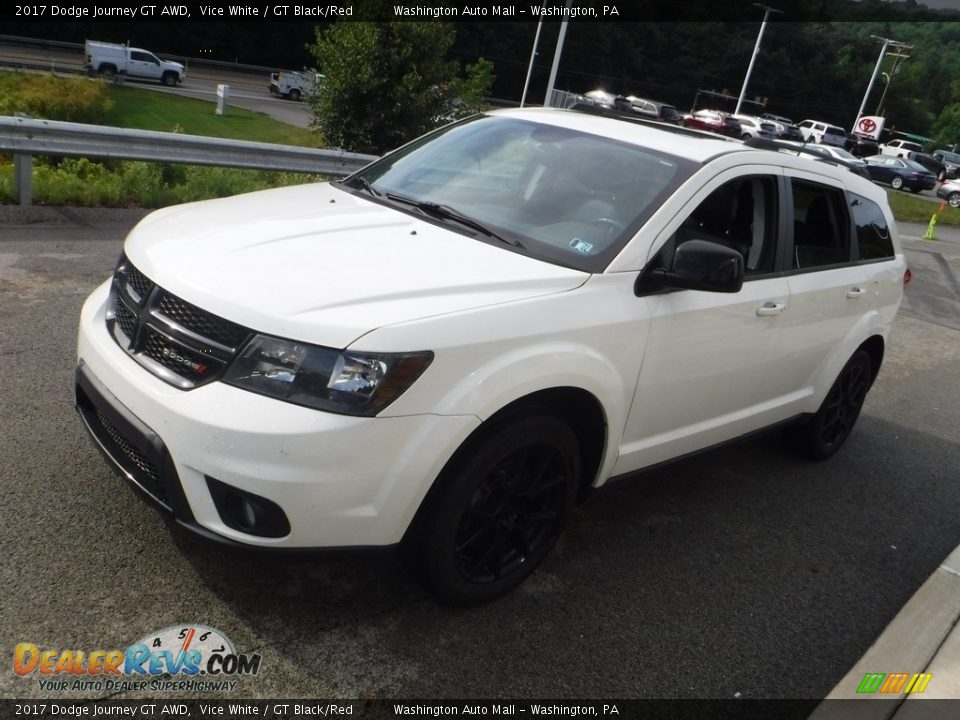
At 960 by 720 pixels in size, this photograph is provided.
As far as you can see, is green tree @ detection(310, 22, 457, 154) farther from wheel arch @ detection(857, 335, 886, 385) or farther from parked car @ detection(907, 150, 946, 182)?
parked car @ detection(907, 150, 946, 182)

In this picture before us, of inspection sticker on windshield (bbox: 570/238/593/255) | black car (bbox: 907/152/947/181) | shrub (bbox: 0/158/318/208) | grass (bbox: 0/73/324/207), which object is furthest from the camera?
black car (bbox: 907/152/947/181)

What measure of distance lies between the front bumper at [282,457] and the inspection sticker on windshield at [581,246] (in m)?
0.97

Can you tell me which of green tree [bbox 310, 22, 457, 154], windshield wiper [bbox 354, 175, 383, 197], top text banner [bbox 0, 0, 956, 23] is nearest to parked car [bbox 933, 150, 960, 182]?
top text banner [bbox 0, 0, 956, 23]

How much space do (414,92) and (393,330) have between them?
12.8 metres

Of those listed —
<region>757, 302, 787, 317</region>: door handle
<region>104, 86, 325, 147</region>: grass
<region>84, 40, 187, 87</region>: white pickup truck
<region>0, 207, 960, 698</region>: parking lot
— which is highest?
<region>757, 302, 787, 317</region>: door handle

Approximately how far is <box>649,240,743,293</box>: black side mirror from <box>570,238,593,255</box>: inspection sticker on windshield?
0.26 meters

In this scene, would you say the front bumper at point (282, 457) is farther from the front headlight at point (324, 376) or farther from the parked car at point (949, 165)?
the parked car at point (949, 165)

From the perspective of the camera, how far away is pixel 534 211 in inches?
145

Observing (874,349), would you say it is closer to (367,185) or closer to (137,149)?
(367,185)

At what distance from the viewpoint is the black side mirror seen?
3.31 m

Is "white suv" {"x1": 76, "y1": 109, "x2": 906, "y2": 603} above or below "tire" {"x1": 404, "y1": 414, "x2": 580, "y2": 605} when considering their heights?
above

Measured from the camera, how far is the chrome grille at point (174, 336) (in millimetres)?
2723

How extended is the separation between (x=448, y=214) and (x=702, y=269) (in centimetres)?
109

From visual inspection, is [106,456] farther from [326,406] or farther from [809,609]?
[809,609]
